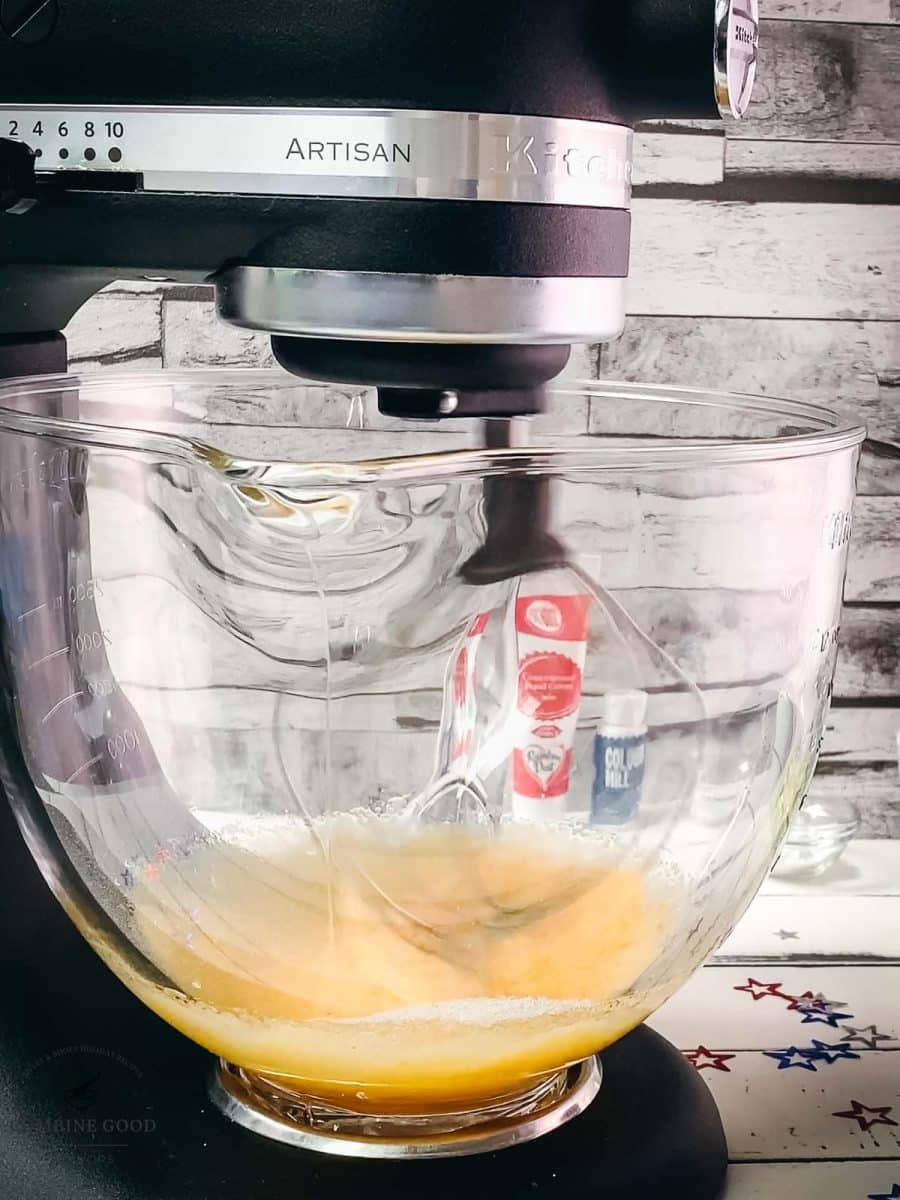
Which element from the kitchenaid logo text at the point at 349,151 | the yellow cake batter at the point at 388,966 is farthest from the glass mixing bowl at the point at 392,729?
the kitchenaid logo text at the point at 349,151

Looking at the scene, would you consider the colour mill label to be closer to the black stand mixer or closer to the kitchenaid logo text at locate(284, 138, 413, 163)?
the black stand mixer

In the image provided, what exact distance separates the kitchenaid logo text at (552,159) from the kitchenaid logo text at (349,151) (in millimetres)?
33

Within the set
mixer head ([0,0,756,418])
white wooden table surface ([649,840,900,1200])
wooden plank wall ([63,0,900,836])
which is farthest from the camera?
wooden plank wall ([63,0,900,836])

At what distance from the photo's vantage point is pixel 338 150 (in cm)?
51

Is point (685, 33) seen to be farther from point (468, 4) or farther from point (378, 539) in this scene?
point (378, 539)

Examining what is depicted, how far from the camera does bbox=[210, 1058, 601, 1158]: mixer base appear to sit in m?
0.58

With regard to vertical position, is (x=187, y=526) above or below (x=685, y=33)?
below

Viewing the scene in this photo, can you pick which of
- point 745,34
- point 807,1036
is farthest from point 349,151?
point 807,1036

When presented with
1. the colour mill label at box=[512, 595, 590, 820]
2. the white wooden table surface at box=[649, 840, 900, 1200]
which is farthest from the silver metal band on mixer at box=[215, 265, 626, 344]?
the white wooden table surface at box=[649, 840, 900, 1200]

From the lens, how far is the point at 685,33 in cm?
51

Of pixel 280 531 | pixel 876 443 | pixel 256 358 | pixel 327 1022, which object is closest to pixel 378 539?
pixel 280 531

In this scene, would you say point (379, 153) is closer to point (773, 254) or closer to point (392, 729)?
point (392, 729)

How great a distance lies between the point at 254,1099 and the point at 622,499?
28 centimetres

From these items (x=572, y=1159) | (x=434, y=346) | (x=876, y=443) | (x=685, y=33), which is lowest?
(x=572, y=1159)
